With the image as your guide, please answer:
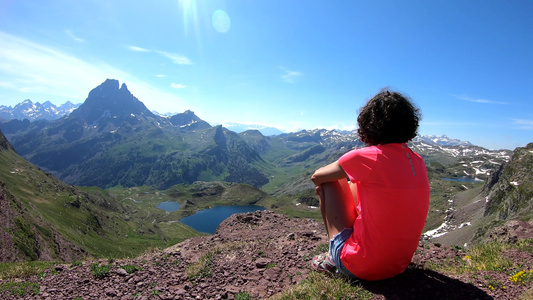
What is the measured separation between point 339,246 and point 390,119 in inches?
123

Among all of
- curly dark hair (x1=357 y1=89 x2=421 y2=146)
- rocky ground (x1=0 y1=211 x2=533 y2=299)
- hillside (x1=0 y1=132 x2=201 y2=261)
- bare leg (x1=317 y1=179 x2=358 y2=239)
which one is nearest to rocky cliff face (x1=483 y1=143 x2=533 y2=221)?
rocky ground (x1=0 y1=211 x2=533 y2=299)

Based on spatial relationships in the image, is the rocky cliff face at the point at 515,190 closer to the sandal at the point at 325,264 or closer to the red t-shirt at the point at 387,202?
the sandal at the point at 325,264

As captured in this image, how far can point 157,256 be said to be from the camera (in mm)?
11609

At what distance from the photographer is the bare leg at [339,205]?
Answer: 6270 millimetres

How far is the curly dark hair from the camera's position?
5469mm

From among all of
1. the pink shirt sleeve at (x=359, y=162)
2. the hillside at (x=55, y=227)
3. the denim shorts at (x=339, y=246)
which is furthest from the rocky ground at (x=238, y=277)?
the pink shirt sleeve at (x=359, y=162)

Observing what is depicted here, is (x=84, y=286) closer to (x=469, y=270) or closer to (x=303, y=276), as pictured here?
(x=303, y=276)

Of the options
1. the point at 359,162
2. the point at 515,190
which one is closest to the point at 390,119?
the point at 359,162

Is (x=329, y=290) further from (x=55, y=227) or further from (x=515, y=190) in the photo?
(x=515, y=190)

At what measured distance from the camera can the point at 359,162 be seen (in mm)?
5281

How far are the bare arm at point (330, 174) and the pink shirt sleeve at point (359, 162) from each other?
250 millimetres

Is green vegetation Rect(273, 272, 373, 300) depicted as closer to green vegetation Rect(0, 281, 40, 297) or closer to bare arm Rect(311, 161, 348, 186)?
bare arm Rect(311, 161, 348, 186)

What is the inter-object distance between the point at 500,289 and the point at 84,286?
11579 mm

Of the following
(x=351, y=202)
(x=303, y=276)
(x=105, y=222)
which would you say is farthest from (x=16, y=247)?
(x=105, y=222)
